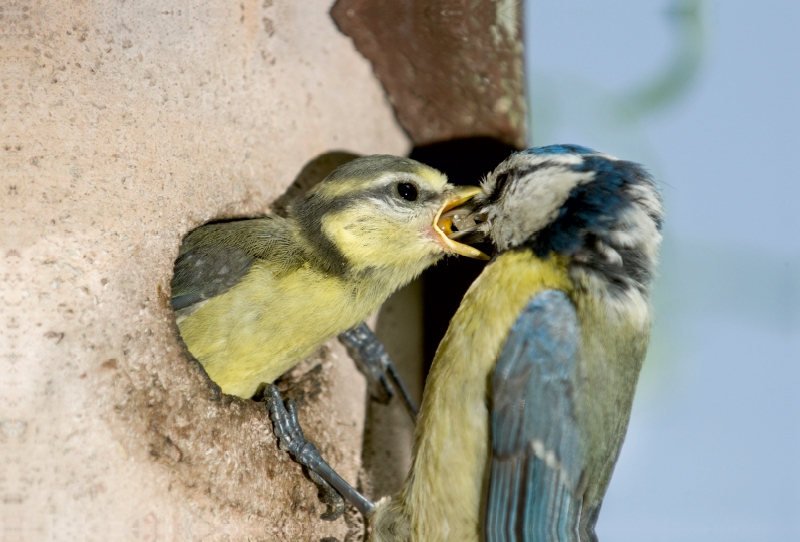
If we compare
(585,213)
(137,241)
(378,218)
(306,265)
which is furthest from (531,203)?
(137,241)

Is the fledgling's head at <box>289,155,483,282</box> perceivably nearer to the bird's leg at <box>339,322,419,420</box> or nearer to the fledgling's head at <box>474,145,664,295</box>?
the fledgling's head at <box>474,145,664,295</box>

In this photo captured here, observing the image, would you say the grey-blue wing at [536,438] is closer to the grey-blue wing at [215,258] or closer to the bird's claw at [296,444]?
the bird's claw at [296,444]

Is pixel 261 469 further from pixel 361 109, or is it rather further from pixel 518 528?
pixel 361 109

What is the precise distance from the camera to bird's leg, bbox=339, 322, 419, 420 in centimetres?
245

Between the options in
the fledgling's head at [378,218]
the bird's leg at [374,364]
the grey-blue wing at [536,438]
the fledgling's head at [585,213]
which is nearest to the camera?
the grey-blue wing at [536,438]

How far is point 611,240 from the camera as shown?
73.2 inches

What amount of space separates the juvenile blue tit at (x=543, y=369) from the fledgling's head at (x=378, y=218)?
8.8 inches

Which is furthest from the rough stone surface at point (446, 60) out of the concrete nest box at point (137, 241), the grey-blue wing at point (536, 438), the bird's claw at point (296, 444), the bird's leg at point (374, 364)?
the bird's claw at point (296, 444)

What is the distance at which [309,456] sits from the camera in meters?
1.89

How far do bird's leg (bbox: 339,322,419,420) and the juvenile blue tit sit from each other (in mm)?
583

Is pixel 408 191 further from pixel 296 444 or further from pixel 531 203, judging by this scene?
pixel 296 444

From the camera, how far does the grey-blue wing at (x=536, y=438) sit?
5.38 feet

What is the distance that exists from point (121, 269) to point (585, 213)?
1.16 meters

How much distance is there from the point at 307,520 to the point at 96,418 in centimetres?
67
